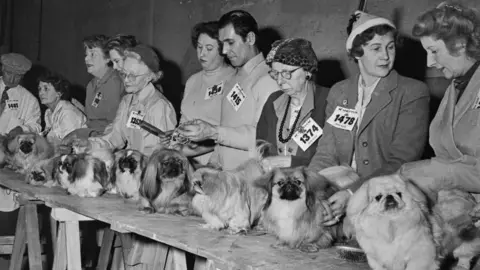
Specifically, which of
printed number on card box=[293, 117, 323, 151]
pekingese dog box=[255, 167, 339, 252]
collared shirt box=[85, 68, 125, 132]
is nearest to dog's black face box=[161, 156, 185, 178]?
printed number on card box=[293, 117, 323, 151]

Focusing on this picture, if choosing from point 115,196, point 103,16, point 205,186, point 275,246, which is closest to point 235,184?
point 205,186

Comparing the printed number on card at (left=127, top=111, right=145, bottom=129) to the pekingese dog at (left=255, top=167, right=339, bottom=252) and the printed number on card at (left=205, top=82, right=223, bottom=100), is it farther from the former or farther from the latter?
the pekingese dog at (left=255, top=167, right=339, bottom=252)

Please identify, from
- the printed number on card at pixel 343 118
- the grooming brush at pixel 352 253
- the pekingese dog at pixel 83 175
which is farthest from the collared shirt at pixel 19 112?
the grooming brush at pixel 352 253

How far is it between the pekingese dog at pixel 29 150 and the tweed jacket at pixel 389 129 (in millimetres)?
3383

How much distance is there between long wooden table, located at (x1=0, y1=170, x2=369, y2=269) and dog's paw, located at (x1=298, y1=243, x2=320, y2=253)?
23 millimetres

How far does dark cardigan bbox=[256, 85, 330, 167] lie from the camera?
3.26 metres

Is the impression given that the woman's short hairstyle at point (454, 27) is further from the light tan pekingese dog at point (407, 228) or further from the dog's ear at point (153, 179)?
the dog's ear at point (153, 179)

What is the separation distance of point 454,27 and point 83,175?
2757 millimetres

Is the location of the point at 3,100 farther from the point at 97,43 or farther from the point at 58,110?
the point at 97,43

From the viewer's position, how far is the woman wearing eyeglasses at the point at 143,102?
15.0 ft

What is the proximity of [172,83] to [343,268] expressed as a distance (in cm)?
412

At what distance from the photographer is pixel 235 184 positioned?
309 cm

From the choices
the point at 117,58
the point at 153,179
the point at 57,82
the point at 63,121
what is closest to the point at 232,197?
the point at 153,179

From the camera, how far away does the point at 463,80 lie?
8.54 feet
